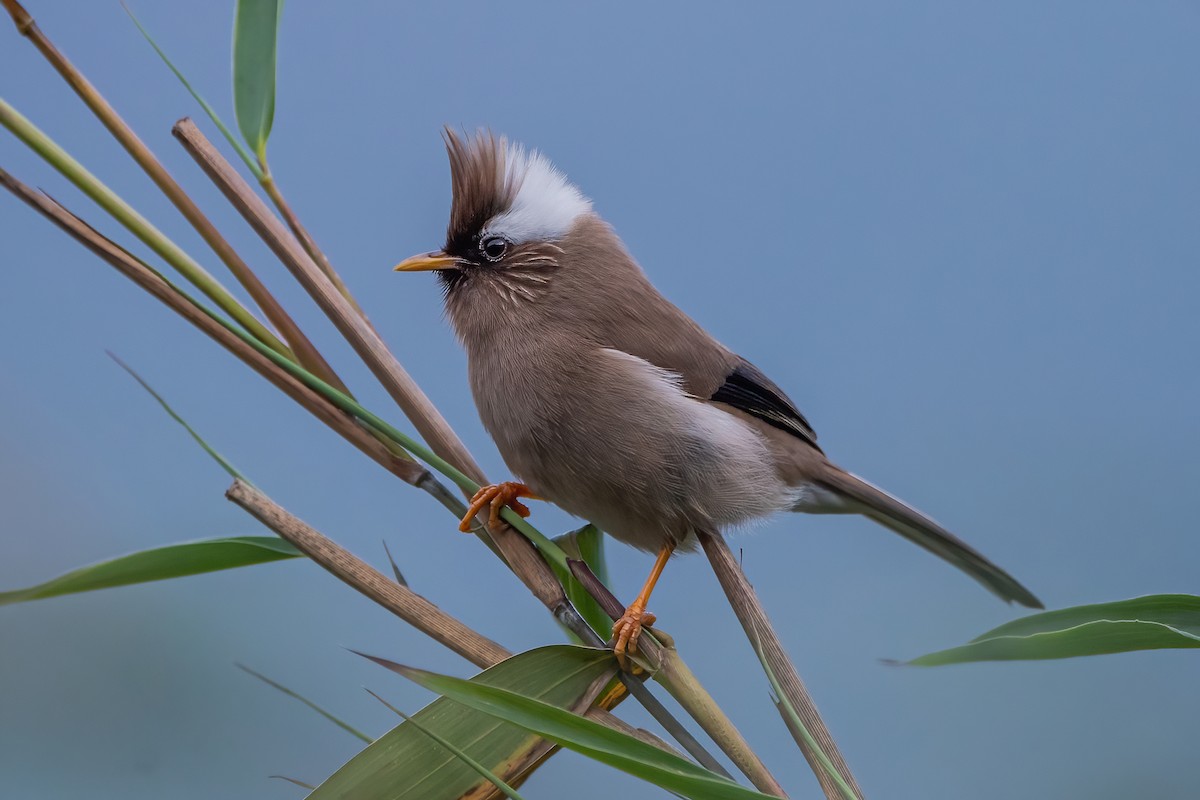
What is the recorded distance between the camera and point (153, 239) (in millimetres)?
1214

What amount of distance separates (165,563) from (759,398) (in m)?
1.05

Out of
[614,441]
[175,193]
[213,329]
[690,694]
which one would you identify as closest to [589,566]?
[614,441]

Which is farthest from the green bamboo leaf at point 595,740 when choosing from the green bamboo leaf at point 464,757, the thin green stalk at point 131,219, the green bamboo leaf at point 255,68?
the green bamboo leaf at point 255,68

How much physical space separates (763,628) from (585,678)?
0.23m

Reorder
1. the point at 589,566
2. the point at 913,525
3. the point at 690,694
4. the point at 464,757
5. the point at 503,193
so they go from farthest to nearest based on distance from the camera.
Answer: the point at 913,525
the point at 503,193
the point at 589,566
the point at 690,694
the point at 464,757

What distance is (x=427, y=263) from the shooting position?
5.88 ft

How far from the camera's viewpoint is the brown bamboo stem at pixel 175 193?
122cm

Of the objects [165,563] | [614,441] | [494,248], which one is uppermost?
[494,248]

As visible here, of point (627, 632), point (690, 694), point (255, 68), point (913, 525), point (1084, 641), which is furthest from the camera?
point (913, 525)

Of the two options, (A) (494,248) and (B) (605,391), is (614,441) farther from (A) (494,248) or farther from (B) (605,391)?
(A) (494,248)

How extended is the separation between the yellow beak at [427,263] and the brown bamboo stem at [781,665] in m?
0.73

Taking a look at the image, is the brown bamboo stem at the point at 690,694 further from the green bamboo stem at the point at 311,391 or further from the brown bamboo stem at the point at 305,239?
the brown bamboo stem at the point at 305,239

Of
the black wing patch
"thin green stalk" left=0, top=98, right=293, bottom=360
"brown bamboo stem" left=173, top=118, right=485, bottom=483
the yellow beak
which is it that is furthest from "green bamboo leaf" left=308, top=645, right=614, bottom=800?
the yellow beak

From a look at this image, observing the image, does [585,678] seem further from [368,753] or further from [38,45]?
[38,45]
